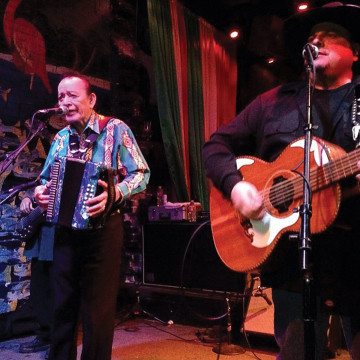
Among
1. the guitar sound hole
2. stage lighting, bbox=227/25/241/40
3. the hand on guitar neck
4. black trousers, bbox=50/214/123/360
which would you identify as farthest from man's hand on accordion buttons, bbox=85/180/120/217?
stage lighting, bbox=227/25/241/40

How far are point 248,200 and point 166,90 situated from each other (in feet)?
14.0

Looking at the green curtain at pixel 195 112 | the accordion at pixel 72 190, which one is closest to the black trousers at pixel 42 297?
the accordion at pixel 72 190

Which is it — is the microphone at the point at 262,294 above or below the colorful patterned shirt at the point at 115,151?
below

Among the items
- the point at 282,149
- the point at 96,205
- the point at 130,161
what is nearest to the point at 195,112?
the point at 130,161

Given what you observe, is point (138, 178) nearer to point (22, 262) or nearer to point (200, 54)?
point (22, 262)

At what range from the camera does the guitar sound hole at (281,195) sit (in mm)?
1949

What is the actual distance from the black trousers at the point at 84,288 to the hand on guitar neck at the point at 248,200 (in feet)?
3.59

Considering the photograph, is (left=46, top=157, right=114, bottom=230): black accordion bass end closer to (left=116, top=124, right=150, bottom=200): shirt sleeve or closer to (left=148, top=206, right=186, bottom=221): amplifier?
(left=116, top=124, right=150, bottom=200): shirt sleeve

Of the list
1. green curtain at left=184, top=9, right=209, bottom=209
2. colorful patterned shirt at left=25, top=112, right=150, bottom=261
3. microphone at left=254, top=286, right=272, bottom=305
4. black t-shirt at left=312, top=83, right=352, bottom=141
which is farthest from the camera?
green curtain at left=184, top=9, right=209, bottom=209

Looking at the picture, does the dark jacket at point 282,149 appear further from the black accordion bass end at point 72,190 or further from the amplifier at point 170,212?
the amplifier at point 170,212

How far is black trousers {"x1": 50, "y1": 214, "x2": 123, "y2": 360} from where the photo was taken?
110 inches

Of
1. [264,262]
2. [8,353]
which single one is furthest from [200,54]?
[264,262]

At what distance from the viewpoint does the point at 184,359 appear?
396 centimetres

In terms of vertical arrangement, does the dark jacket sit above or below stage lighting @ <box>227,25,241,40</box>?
below
